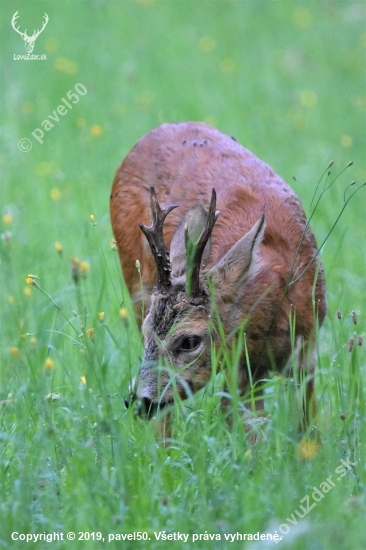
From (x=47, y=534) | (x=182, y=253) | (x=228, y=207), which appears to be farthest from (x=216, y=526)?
(x=228, y=207)

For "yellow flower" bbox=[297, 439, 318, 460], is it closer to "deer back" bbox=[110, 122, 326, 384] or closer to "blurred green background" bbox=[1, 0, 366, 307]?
"deer back" bbox=[110, 122, 326, 384]

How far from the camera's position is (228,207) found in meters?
5.56

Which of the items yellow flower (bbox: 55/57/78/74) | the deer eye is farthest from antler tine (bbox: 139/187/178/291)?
yellow flower (bbox: 55/57/78/74)

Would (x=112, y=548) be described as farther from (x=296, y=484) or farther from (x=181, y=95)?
(x=181, y=95)

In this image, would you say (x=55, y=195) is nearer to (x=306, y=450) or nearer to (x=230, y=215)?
(x=230, y=215)

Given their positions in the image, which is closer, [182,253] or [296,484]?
[296,484]

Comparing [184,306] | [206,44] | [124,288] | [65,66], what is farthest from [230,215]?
[206,44]

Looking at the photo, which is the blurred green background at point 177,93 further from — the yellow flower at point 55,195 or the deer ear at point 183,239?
the deer ear at point 183,239

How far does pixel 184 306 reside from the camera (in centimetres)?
474

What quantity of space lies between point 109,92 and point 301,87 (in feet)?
7.72

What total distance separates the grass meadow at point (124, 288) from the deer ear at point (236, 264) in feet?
1.57

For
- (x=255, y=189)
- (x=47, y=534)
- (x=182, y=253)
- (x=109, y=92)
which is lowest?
(x=47, y=534)

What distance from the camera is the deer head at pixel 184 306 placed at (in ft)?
15.0

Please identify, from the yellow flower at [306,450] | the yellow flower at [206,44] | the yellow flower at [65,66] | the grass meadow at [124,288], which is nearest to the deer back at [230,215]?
the grass meadow at [124,288]
